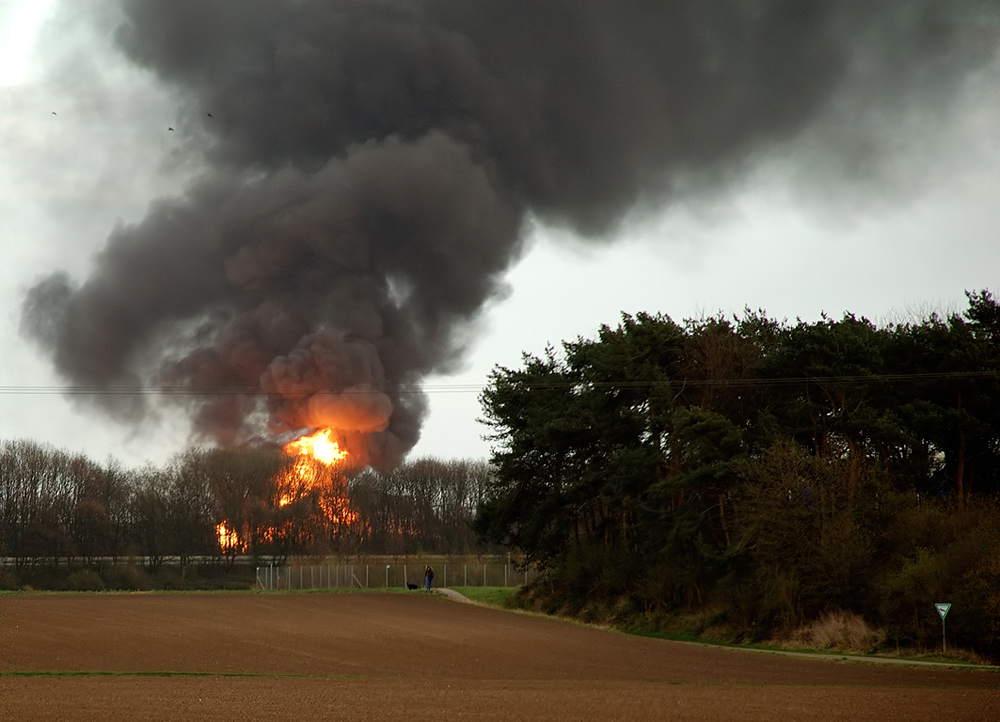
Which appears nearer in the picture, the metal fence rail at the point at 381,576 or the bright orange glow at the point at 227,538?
the metal fence rail at the point at 381,576

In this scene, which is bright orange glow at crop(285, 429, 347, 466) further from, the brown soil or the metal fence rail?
the brown soil

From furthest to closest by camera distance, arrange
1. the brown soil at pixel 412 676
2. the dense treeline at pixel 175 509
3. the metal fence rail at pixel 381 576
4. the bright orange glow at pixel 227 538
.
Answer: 1. the bright orange glow at pixel 227 538
2. the dense treeline at pixel 175 509
3. the metal fence rail at pixel 381 576
4. the brown soil at pixel 412 676

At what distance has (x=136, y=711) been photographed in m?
15.8

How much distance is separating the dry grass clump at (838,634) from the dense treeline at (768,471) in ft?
1.12

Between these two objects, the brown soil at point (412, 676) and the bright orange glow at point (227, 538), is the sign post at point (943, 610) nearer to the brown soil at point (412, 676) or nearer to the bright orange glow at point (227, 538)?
the brown soil at point (412, 676)

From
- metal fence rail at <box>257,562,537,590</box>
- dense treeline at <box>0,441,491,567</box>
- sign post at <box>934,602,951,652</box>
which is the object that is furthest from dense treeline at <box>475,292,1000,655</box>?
dense treeline at <box>0,441,491,567</box>

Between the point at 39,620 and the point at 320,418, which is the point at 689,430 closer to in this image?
the point at 39,620

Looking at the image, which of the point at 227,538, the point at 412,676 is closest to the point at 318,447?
the point at 227,538

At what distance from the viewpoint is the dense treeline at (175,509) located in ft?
234

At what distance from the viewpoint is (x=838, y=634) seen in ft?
90.2

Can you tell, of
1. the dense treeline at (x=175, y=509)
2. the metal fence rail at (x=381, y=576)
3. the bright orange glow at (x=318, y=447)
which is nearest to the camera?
Answer: the bright orange glow at (x=318, y=447)

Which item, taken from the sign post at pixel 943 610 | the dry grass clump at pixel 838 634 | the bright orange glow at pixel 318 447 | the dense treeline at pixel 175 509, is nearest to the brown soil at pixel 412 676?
the sign post at pixel 943 610

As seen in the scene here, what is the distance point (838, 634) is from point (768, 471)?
4437mm

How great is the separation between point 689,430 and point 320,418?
28.0m
